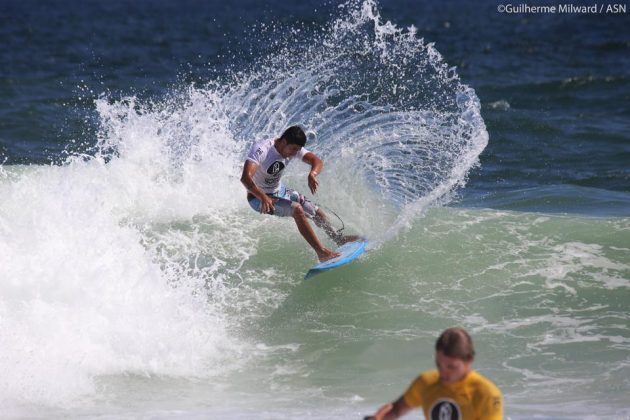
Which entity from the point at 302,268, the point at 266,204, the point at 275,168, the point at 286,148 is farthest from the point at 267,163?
the point at 302,268

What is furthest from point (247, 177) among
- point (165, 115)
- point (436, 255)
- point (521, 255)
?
point (165, 115)

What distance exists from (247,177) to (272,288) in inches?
63.9

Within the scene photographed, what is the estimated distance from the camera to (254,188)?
31.2 ft

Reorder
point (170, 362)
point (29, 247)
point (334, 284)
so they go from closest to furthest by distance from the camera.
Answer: point (170, 362) < point (29, 247) < point (334, 284)

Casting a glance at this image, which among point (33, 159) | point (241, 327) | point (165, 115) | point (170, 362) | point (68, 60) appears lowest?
point (170, 362)

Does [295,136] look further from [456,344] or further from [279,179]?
[456,344]

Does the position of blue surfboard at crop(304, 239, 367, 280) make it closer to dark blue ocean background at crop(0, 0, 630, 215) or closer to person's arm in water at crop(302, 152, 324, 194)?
person's arm in water at crop(302, 152, 324, 194)

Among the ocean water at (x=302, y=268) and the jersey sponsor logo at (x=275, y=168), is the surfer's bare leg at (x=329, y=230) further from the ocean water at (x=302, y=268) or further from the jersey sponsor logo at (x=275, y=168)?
the jersey sponsor logo at (x=275, y=168)

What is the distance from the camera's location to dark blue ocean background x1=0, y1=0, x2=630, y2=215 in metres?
17.3

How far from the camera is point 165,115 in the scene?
14.3 meters

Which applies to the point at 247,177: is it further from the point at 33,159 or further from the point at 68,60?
the point at 68,60

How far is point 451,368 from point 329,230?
19.4ft
